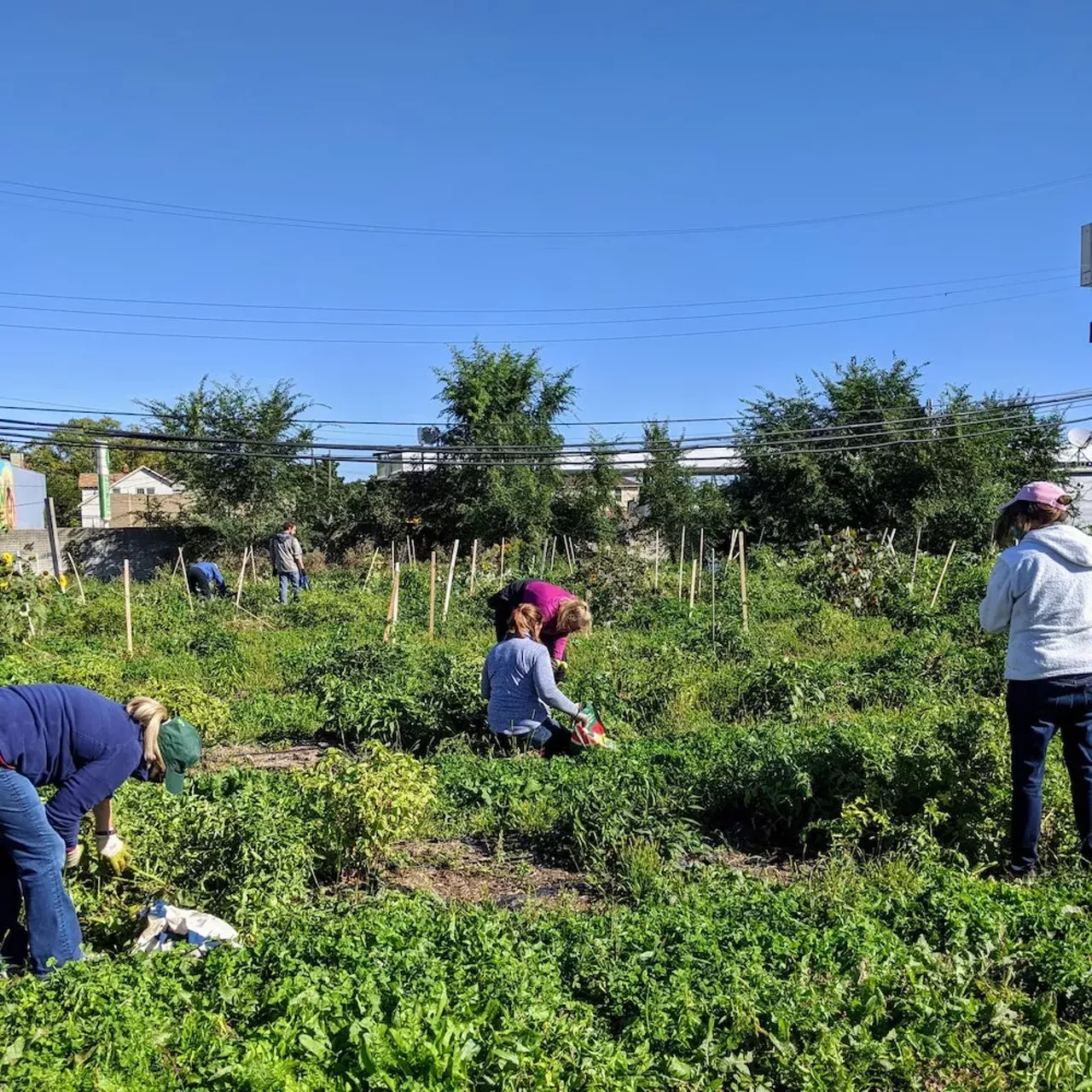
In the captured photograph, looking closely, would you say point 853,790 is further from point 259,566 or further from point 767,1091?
point 259,566

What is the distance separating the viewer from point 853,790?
207 inches

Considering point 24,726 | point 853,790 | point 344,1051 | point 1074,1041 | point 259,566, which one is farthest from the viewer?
point 259,566

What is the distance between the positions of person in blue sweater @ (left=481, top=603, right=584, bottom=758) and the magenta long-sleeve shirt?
35 cm

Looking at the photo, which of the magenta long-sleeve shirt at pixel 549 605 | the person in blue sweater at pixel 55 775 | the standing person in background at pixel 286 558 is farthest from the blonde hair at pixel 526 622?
the standing person in background at pixel 286 558

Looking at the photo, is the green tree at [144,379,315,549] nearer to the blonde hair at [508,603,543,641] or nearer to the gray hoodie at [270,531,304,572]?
the gray hoodie at [270,531,304,572]

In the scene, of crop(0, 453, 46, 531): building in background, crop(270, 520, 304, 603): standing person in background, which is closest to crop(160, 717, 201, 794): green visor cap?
crop(270, 520, 304, 603): standing person in background

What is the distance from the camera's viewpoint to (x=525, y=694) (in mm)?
6957

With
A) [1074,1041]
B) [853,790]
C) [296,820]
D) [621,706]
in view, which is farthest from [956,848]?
[621,706]

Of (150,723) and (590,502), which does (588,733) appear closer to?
(150,723)

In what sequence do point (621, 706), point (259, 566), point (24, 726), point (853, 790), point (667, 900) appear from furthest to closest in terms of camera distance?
point (259, 566)
point (621, 706)
point (853, 790)
point (667, 900)
point (24, 726)

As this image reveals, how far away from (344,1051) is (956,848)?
3.31m

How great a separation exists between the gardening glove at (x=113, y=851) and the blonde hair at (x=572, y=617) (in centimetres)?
371

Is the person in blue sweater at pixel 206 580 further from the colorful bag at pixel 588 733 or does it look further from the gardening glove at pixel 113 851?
the gardening glove at pixel 113 851

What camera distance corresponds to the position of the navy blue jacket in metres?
3.64
